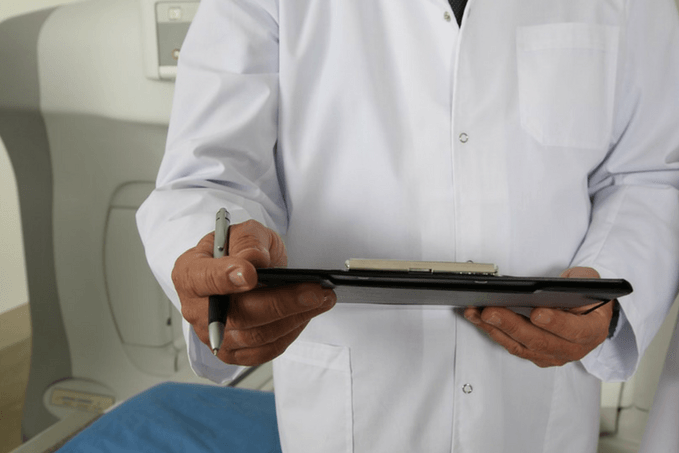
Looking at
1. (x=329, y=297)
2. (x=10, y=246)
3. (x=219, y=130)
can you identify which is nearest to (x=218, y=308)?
(x=329, y=297)

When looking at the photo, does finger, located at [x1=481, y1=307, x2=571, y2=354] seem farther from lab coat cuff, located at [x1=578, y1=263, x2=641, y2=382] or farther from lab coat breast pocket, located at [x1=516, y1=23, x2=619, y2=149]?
lab coat breast pocket, located at [x1=516, y1=23, x2=619, y2=149]

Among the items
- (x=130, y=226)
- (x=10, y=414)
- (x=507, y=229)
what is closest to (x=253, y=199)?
(x=507, y=229)

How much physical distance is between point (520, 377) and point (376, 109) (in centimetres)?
42

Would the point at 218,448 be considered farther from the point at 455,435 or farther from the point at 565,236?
the point at 565,236

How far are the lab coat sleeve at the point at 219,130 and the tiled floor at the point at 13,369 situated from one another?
122 cm

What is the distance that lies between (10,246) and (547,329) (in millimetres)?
1551

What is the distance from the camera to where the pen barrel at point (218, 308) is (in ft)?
1.70

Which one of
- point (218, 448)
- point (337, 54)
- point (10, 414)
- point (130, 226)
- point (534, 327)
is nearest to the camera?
point (534, 327)

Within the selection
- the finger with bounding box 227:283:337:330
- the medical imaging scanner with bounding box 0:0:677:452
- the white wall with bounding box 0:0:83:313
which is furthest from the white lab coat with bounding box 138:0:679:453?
the white wall with bounding box 0:0:83:313

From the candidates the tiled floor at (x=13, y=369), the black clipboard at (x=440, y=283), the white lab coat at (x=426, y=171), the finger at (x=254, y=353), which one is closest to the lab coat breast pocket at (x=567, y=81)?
the white lab coat at (x=426, y=171)

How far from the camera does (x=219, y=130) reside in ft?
2.50

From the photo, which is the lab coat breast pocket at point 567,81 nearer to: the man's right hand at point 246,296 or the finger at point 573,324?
the finger at point 573,324

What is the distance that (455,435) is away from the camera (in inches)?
32.5

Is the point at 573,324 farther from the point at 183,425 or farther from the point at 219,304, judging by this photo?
the point at 183,425
